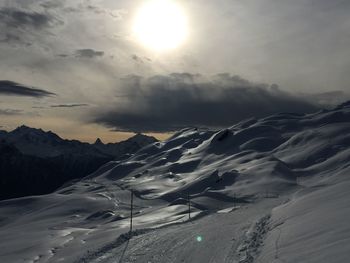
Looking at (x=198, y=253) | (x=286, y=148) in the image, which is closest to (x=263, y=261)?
(x=198, y=253)

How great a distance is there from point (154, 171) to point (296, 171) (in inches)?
3391

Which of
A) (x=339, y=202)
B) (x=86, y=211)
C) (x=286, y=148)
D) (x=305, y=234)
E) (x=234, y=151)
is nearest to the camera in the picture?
(x=305, y=234)

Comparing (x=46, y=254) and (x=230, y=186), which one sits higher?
(x=230, y=186)

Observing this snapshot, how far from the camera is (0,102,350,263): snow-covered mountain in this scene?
24188 millimetres

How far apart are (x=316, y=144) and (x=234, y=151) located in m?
46.1

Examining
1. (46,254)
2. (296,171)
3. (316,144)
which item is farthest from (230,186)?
(46,254)

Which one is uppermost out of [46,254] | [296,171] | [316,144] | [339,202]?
[316,144]

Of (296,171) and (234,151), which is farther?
(234,151)

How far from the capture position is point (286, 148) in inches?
6255

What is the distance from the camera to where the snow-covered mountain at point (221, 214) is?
2419 centimetres

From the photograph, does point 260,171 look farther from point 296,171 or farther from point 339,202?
point 339,202

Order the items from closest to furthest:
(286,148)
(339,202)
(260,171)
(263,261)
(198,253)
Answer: (263,261)
(198,253)
(339,202)
(260,171)
(286,148)

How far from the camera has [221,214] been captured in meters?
48.0

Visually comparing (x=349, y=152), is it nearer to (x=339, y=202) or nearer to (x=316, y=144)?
(x=316, y=144)
